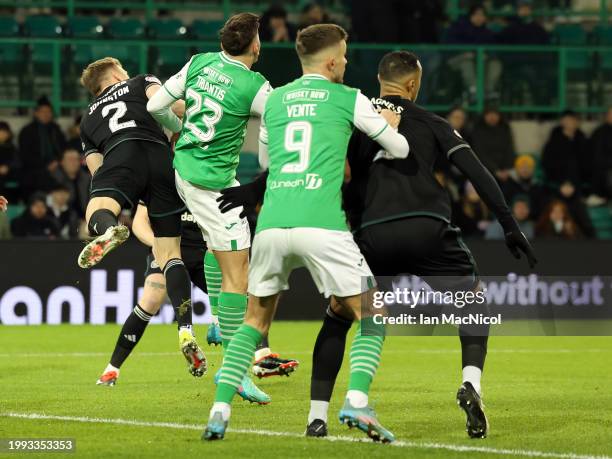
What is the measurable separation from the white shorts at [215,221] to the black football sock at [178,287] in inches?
42.6

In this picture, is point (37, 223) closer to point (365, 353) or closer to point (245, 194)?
point (245, 194)

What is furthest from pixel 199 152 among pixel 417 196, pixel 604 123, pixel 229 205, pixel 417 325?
pixel 604 123

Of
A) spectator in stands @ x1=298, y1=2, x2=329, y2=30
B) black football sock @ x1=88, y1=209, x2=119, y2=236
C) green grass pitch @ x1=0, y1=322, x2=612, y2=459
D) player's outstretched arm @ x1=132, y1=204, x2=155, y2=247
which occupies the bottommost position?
green grass pitch @ x1=0, y1=322, x2=612, y2=459

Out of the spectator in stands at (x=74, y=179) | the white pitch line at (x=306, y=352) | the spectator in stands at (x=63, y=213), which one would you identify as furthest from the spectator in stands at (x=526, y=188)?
the spectator in stands at (x=63, y=213)

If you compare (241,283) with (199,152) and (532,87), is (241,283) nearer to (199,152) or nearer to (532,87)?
(199,152)

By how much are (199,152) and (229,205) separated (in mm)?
1391

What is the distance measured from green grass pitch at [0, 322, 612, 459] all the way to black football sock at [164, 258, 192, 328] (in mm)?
547

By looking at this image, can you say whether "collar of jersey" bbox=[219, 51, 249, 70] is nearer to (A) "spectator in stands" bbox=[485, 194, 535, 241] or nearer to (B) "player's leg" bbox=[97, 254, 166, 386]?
(B) "player's leg" bbox=[97, 254, 166, 386]

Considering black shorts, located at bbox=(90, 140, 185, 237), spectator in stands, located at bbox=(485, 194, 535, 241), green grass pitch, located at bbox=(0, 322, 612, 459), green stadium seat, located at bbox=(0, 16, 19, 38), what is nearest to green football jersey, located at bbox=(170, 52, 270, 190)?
black shorts, located at bbox=(90, 140, 185, 237)

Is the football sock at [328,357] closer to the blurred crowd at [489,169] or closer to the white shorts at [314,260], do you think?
the white shorts at [314,260]

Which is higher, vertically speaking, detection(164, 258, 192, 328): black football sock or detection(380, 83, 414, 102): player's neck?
detection(380, 83, 414, 102): player's neck

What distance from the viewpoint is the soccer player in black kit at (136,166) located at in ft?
28.7

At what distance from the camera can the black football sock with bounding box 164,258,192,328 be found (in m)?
9.10

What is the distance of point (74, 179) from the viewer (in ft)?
53.5
